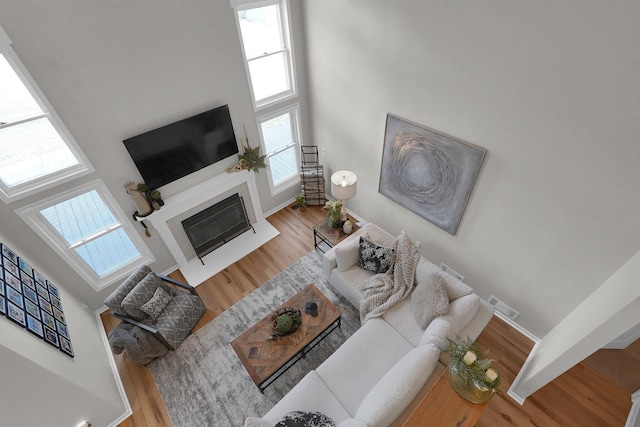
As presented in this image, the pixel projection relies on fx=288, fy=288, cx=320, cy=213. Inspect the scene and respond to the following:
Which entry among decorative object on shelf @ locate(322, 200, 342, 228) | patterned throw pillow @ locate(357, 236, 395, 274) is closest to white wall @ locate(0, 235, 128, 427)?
patterned throw pillow @ locate(357, 236, 395, 274)

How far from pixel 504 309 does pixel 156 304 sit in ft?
14.6

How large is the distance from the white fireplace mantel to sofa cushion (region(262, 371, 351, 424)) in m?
2.49

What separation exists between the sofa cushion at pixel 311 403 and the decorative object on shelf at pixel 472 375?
42.8 inches

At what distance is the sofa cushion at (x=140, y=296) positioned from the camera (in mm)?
3486

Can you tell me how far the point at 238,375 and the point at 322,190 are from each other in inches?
132

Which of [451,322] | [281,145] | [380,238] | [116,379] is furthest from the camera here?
[281,145]

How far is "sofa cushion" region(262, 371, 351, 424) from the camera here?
273cm

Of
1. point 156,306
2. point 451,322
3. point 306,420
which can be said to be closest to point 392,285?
point 451,322

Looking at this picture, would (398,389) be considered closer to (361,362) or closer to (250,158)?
(361,362)

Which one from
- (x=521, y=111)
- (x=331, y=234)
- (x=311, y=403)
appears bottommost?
(x=311, y=403)

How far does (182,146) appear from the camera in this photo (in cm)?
388

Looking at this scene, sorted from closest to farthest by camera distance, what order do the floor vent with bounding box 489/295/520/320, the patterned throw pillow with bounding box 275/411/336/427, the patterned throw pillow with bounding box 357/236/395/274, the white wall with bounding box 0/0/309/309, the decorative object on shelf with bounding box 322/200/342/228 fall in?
the patterned throw pillow with bounding box 275/411/336/427 → the white wall with bounding box 0/0/309/309 → the floor vent with bounding box 489/295/520/320 → the patterned throw pillow with bounding box 357/236/395/274 → the decorative object on shelf with bounding box 322/200/342/228

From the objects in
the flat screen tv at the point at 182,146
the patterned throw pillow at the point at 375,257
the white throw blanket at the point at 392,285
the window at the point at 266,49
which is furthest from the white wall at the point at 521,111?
the flat screen tv at the point at 182,146

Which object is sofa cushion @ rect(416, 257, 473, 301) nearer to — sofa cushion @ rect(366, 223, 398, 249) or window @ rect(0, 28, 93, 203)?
sofa cushion @ rect(366, 223, 398, 249)
